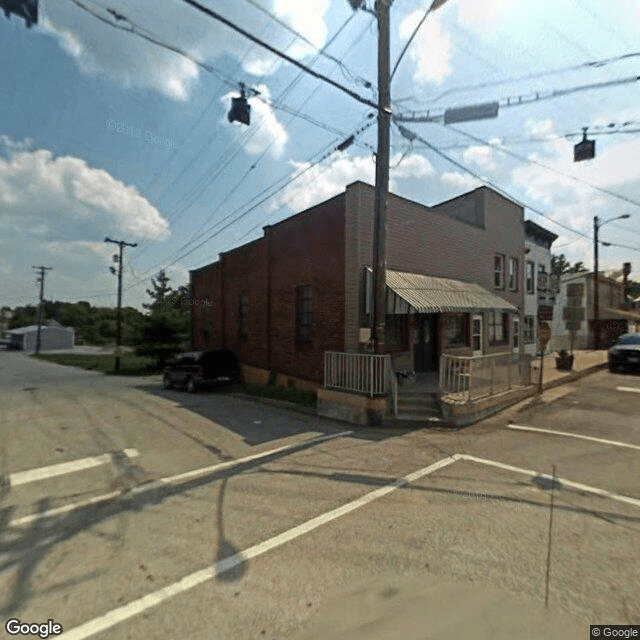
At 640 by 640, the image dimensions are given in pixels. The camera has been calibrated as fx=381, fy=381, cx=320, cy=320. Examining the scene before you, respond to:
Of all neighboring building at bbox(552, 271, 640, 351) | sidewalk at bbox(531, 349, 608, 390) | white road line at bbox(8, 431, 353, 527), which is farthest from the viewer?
neighboring building at bbox(552, 271, 640, 351)

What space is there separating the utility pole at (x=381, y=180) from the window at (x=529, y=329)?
51.0 ft

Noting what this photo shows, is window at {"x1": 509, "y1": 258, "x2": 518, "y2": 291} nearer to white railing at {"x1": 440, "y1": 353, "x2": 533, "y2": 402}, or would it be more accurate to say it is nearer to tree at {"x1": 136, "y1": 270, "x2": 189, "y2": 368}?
white railing at {"x1": 440, "y1": 353, "x2": 533, "y2": 402}

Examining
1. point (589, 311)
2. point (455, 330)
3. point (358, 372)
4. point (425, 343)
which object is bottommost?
point (358, 372)

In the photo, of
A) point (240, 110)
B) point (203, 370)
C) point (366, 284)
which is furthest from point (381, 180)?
point (203, 370)

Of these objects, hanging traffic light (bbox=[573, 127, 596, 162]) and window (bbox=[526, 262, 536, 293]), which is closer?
hanging traffic light (bbox=[573, 127, 596, 162])

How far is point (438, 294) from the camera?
12.0m

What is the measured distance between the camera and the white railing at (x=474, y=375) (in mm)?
Result: 9255

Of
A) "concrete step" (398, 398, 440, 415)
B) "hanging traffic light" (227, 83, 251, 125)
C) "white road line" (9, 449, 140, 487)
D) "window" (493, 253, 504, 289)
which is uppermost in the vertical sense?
"hanging traffic light" (227, 83, 251, 125)

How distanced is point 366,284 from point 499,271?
9407 millimetres

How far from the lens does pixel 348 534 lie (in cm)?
402

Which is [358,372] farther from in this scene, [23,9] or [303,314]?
[23,9]

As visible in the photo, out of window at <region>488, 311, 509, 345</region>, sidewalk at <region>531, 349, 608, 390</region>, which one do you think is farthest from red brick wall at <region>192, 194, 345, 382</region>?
window at <region>488, 311, 509, 345</region>

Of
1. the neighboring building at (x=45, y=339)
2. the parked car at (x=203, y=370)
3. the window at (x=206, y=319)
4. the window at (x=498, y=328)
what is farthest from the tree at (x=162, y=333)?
the neighboring building at (x=45, y=339)

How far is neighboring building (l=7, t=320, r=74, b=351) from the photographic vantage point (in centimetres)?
6581
